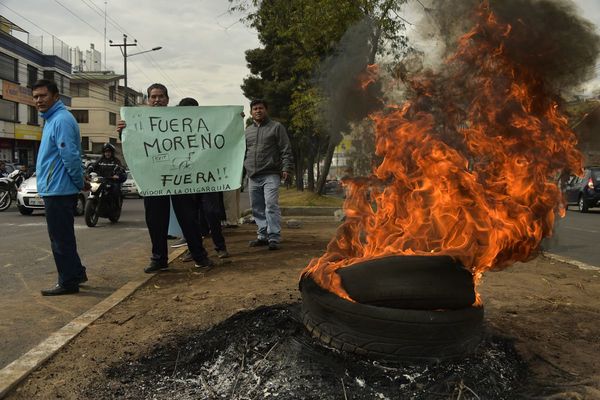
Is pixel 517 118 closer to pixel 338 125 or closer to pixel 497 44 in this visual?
pixel 497 44

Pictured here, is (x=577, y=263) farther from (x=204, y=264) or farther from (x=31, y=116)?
(x=31, y=116)

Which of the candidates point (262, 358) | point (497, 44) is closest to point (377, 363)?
point (262, 358)

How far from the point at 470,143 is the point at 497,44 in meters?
0.76

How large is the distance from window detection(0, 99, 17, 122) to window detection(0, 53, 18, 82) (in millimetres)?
1708

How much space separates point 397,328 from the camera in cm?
291

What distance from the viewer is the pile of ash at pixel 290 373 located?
2.76m

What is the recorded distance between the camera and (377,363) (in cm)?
294

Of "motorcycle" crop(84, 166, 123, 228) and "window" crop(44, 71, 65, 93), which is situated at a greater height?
"window" crop(44, 71, 65, 93)

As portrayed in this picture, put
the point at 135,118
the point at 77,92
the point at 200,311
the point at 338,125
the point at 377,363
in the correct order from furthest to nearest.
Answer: the point at 77,92
the point at 135,118
the point at 338,125
the point at 200,311
the point at 377,363

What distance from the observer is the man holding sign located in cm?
618

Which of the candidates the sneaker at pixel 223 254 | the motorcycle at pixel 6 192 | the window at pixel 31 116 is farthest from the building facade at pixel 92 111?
the sneaker at pixel 223 254

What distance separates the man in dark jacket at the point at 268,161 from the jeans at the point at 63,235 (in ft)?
9.91

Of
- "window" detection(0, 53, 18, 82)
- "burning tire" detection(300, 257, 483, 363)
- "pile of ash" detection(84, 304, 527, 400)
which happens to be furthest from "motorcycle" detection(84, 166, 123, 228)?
"window" detection(0, 53, 18, 82)

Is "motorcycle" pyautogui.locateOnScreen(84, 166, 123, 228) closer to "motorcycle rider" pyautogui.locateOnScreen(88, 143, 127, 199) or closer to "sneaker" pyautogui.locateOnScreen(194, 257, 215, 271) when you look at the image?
"motorcycle rider" pyautogui.locateOnScreen(88, 143, 127, 199)
